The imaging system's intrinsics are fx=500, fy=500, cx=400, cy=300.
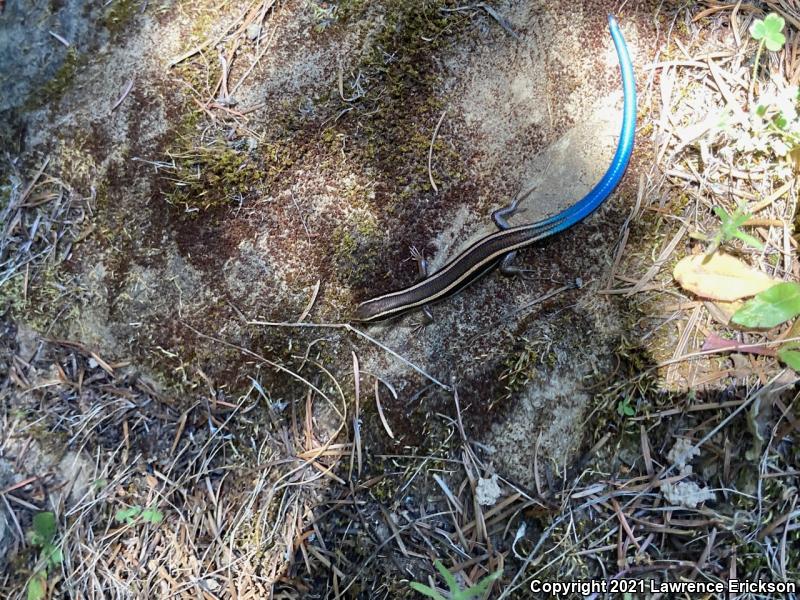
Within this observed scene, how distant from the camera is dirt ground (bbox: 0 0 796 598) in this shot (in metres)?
2.52

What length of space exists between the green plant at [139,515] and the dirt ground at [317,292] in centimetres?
3

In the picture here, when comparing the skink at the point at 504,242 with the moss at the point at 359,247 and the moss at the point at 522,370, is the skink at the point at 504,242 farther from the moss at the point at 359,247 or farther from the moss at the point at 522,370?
the moss at the point at 522,370

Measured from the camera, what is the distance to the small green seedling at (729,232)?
234 centimetres

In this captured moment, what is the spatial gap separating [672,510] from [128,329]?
2.98 metres

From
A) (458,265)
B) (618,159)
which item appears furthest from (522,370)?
(618,159)

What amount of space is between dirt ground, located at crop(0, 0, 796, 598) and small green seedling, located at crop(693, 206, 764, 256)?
11 cm

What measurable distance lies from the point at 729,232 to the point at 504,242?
1.04 m

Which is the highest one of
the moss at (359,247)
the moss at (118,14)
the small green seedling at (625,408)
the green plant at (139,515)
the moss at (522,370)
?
the moss at (118,14)

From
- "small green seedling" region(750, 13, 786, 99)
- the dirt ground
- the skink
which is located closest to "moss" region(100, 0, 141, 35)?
the dirt ground

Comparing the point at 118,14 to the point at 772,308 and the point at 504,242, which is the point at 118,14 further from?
the point at 772,308

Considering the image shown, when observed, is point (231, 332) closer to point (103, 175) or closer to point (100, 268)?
point (100, 268)

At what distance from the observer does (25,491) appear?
2812 mm

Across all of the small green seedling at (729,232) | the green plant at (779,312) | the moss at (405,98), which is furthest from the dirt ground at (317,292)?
the green plant at (779,312)

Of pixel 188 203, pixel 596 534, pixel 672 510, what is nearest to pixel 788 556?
pixel 672 510
